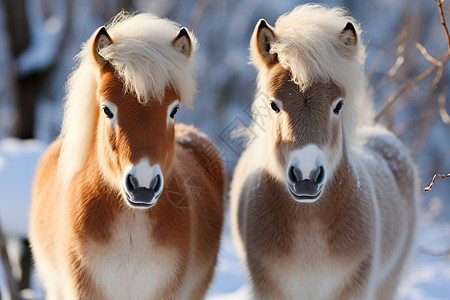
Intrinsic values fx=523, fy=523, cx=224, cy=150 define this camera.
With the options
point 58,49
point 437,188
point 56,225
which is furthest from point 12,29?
point 437,188

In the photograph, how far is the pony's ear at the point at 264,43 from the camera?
132 inches

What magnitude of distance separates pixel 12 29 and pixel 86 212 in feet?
28.6

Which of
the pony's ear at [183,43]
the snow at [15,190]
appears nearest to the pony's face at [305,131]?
the pony's ear at [183,43]

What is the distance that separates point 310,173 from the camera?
2881 mm

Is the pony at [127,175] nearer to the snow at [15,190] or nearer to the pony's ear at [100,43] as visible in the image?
the pony's ear at [100,43]

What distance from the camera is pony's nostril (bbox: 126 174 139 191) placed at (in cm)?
275

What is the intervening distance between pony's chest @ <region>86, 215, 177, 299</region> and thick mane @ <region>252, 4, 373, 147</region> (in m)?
1.24

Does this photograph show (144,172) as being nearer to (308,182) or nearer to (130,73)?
(130,73)

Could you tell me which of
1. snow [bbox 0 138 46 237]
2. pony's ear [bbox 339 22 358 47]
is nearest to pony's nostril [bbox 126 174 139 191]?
pony's ear [bbox 339 22 358 47]

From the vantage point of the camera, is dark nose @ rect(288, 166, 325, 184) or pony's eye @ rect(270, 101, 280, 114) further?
pony's eye @ rect(270, 101, 280, 114)

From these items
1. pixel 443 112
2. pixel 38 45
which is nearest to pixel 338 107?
pixel 443 112

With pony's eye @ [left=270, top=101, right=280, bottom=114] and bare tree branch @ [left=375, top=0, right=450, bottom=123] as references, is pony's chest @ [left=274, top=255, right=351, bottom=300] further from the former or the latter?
bare tree branch @ [left=375, top=0, right=450, bottom=123]

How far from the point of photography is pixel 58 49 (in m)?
11.5

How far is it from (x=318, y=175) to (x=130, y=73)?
119 cm
